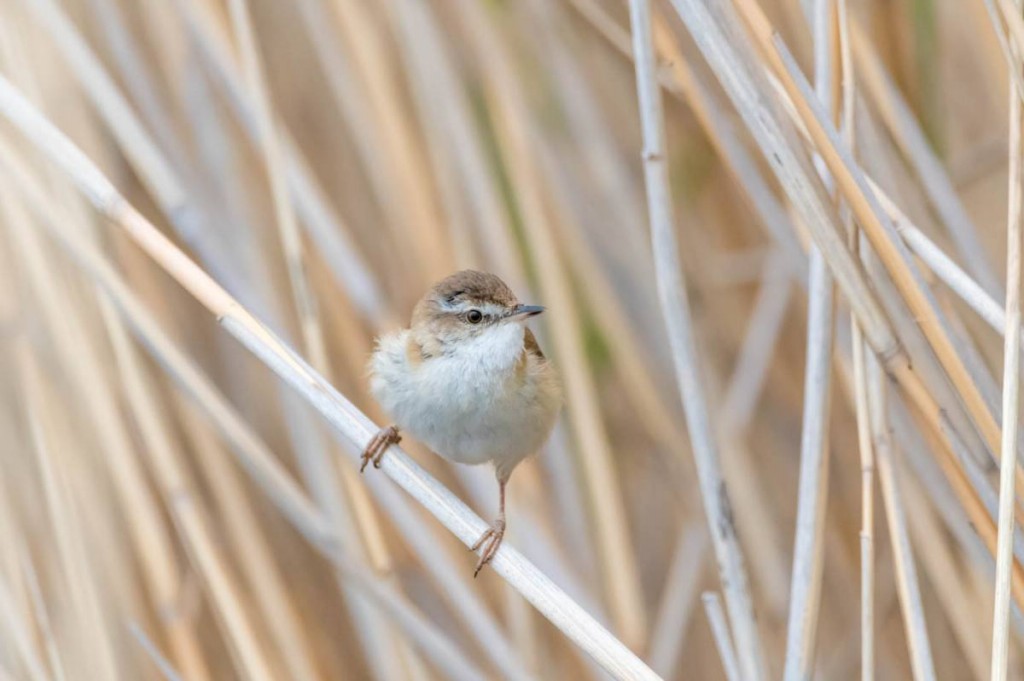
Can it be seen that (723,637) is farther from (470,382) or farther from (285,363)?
(285,363)

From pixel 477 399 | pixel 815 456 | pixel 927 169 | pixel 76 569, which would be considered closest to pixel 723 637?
pixel 815 456

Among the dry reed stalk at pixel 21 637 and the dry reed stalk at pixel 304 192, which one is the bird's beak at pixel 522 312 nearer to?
the dry reed stalk at pixel 304 192

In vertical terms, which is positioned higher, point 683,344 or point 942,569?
point 683,344

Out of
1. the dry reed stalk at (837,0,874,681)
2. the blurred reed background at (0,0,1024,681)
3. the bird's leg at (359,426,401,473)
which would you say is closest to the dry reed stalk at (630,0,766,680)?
the blurred reed background at (0,0,1024,681)

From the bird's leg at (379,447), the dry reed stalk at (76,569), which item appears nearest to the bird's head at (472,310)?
the bird's leg at (379,447)

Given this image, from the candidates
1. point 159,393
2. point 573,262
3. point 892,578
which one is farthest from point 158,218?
point 892,578

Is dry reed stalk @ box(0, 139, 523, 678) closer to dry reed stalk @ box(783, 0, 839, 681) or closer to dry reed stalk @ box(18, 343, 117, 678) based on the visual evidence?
dry reed stalk @ box(18, 343, 117, 678)
